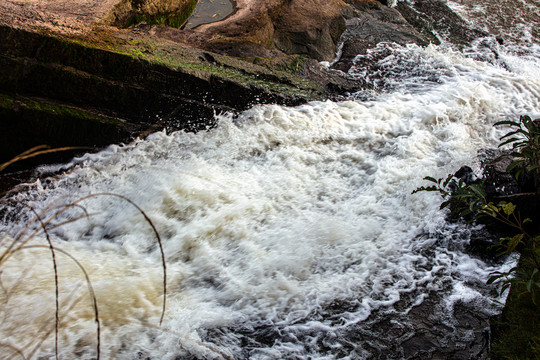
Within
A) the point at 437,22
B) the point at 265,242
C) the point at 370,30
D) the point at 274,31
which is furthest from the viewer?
the point at 437,22

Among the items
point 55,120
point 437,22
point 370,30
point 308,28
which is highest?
point 437,22

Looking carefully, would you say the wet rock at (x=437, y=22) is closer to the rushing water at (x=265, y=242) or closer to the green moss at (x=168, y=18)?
the rushing water at (x=265, y=242)

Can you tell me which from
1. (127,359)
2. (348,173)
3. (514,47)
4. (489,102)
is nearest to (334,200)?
(348,173)

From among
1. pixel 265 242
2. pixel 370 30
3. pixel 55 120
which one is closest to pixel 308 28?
pixel 370 30

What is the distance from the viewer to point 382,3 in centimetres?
981

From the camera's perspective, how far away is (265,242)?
362 cm

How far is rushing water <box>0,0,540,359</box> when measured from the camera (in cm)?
278

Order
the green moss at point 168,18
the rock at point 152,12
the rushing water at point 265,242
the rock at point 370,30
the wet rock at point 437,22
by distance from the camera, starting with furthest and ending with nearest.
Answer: the wet rock at point 437,22 → the rock at point 370,30 → the green moss at point 168,18 → the rock at point 152,12 → the rushing water at point 265,242

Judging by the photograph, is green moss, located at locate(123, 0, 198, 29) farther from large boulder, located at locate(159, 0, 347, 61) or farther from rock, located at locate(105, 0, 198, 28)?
large boulder, located at locate(159, 0, 347, 61)

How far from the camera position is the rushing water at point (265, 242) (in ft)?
9.12

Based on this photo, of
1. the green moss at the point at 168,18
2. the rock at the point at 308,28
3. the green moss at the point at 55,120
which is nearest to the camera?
the green moss at the point at 55,120

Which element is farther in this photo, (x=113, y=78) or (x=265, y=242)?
(x=113, y=78)

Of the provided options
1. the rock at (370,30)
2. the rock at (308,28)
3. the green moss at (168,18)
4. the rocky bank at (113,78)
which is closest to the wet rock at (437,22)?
the rock at (370,30)

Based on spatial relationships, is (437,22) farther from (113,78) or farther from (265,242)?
(265,242)
